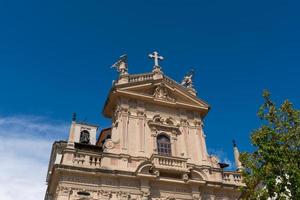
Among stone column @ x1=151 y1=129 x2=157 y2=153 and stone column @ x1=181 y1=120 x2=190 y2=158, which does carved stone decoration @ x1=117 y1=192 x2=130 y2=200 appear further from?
stone column @ x1=181 y1=120 x2=190 y2=158

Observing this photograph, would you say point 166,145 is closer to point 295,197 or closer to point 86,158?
point 86,158

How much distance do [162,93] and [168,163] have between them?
6.01 metres

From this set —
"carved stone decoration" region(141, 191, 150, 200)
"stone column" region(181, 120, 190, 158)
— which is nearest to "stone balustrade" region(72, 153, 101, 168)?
"carved stone decoration" region(141, 191, 150, 200)

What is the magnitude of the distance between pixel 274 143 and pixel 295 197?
7.75ft

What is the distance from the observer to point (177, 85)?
1037 inches

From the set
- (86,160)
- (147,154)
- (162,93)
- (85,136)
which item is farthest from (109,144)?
(85,136)

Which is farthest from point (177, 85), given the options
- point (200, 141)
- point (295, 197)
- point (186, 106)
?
point (295, 197)

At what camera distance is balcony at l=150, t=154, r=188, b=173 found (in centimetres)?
2109

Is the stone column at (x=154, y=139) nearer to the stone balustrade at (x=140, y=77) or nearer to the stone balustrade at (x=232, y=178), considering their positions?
the stone balustrade at (x=140, y=77)

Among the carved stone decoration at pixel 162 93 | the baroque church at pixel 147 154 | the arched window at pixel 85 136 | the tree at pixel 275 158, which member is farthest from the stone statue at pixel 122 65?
the tree at pixel 275 158

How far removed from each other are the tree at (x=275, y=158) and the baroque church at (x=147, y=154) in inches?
265

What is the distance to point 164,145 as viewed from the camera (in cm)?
2361

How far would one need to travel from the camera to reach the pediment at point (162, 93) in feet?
79.6

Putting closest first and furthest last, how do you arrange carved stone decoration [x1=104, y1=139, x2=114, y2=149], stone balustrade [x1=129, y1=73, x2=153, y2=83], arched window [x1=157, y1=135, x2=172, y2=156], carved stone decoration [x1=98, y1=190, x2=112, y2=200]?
carved stone decoration [x1=98, y1=190, x2=112, y2=200], carved stone decoration [x1=104, y1=139, x2=114, y2=149], arched window [x1=157, y1=135, x2=172, y2=156], stone balustrade [x1=129, y1=73, x2=153, y2=83]
